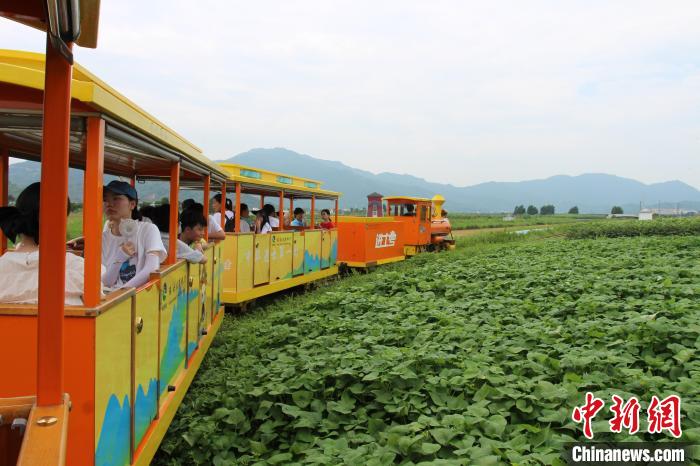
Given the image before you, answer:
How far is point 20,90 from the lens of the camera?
2332 millimetres

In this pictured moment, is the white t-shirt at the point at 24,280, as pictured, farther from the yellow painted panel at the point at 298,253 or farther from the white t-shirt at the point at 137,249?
the yellow painted panel at the point at 298,253

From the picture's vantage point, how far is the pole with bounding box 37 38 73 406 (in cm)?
157

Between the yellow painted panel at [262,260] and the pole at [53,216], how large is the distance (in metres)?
7.43

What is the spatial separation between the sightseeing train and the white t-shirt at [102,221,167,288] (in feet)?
0.61

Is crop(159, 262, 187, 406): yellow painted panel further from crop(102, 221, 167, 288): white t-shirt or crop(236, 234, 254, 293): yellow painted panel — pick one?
crop(236, 234, 254, 293): yellow painted panel

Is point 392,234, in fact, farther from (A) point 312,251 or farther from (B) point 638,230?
(B) point 638,230

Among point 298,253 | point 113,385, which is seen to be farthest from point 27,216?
point 298,253

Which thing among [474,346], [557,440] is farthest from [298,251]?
[557,440]

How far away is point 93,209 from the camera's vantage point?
258cm

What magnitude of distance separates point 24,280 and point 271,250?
6959 mm

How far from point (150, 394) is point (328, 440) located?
1.25 m

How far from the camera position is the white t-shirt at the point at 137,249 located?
3.89 m

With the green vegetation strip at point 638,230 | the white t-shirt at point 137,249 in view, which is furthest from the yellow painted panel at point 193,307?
the green vegetation strip at point 638,230

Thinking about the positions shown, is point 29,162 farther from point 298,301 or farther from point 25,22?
point 298,301
